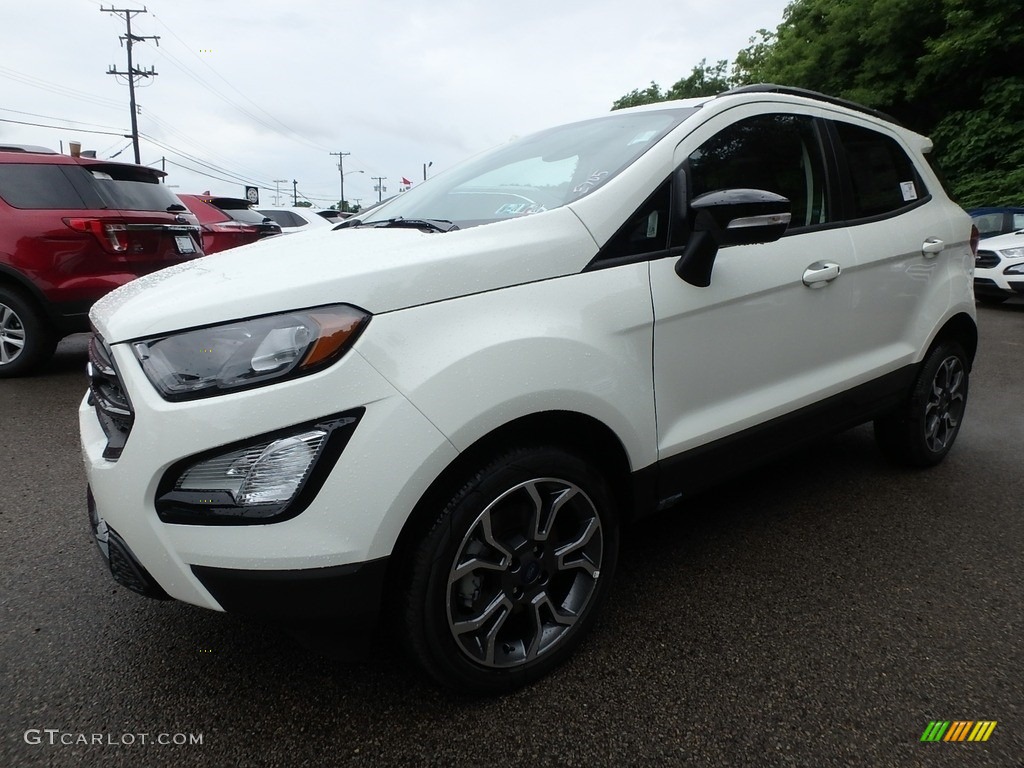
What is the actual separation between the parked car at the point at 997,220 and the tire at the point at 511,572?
478 inches

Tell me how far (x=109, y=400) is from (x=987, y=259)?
11.4 metres

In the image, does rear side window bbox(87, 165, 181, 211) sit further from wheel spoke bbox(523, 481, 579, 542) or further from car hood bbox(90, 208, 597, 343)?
wheel spoke bbox(523, 481, 579, 542)

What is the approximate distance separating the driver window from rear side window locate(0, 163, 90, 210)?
16.3 feet

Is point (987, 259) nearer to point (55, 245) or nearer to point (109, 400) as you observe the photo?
point (55, 245)

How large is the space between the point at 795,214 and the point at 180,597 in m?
2.30

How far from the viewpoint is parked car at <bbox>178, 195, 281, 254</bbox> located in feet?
27.6

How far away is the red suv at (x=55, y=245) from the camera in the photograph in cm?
518

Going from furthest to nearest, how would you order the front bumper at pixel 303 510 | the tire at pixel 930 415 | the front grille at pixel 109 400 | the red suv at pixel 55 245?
the red suv at pixel 55 245 → the tire at pixel 930 415 → the front grille at pixel 109 400 → the front bumper at pixel 303 510

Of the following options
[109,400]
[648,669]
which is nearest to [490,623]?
[648,669]

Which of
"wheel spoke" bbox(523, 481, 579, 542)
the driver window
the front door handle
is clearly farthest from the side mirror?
"wheel spoke" bbox(523, 481, 579, 542)

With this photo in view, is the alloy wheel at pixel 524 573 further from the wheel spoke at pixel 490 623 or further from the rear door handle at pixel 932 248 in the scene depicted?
the rear door handle at pixel 932 248

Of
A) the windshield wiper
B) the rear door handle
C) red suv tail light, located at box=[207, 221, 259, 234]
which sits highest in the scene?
red suv tail light, located at box=[207, 221, 259, 234]

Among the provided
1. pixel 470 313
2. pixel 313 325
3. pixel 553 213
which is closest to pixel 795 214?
pixel 553 213

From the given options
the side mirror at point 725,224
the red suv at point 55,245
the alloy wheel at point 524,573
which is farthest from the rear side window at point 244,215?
the alloy wheel at point 524,573
